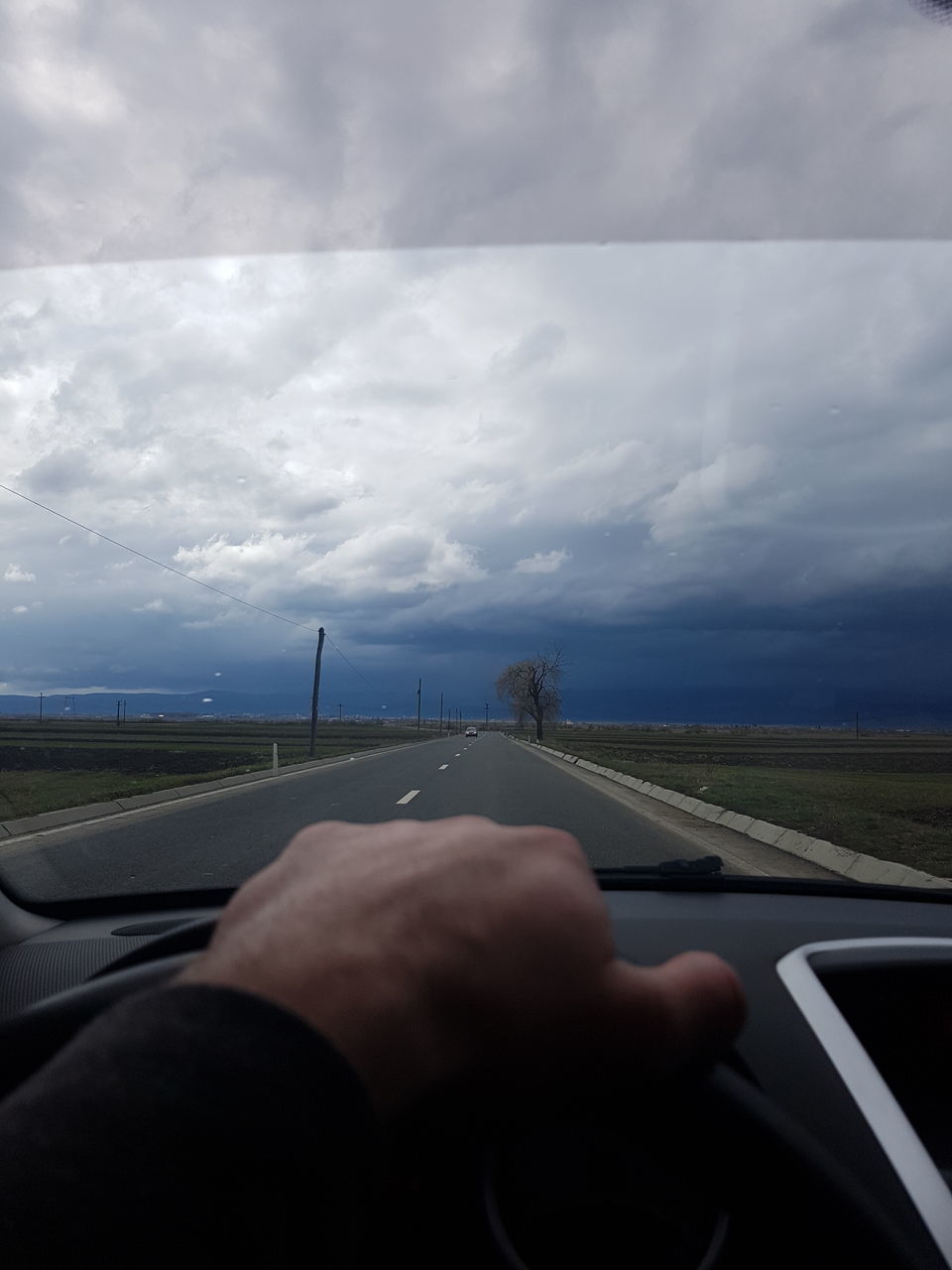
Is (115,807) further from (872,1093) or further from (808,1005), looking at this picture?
(872,1093)

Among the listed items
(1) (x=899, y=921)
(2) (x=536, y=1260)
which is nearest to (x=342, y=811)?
(1) (x=899, y=921)

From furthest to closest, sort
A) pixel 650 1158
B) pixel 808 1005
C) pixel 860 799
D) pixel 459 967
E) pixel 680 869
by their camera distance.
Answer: pixel 860 799 < pixel 680 869 < pixel 808 1005 < pixel 650 1158 < pixel 459 967

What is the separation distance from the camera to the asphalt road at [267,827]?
6461 millimetres

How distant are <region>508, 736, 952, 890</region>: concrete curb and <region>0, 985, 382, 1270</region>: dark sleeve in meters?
4.08

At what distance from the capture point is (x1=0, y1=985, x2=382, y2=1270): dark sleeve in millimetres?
945

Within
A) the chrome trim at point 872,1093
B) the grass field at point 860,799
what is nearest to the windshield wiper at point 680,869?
the chrome trim at point 872,1093

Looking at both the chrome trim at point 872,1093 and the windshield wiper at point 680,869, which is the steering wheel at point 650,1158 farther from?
the windshield wiper at point 680,869

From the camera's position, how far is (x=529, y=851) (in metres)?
1.24

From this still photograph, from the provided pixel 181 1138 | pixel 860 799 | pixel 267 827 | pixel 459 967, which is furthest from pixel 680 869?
pixel 860 799

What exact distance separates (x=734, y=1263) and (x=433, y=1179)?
0.68 metres

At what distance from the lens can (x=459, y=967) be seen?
1.12 meters

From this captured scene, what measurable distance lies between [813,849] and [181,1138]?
23.6 feet

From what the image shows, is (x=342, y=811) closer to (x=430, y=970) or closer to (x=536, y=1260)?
(x=536, y=1260)

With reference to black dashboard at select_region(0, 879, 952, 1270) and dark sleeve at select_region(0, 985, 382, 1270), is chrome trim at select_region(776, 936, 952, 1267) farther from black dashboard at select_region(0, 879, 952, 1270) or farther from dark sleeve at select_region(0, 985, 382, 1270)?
dark sleeve at select_region(0, 985, 382, 1270)
